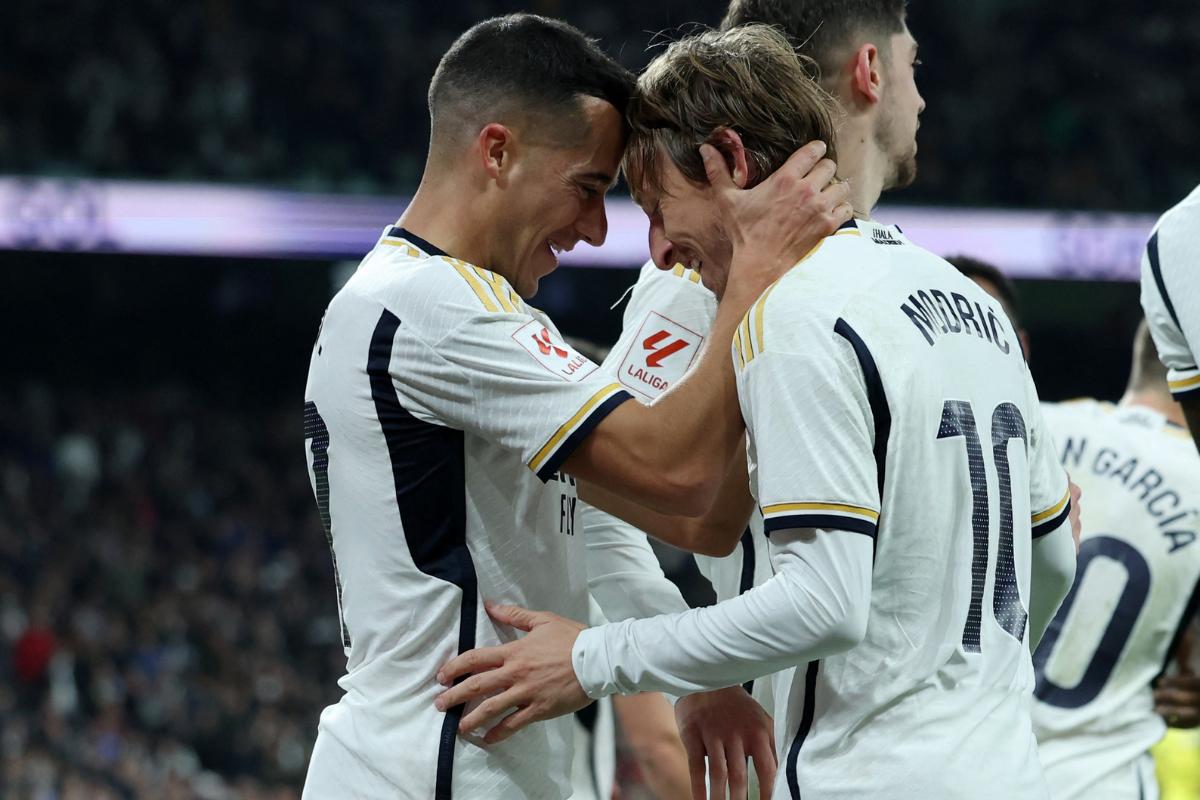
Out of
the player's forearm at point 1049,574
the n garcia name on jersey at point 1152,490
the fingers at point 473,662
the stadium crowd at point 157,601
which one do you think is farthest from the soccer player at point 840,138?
the stadium crowd at point 157,601

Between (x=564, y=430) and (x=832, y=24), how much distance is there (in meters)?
1.06

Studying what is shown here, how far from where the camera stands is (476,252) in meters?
2.79

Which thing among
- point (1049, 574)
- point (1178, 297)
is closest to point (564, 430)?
point (1049, 574)

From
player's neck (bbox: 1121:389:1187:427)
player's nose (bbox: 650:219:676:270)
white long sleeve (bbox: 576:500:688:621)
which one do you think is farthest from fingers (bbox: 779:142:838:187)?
player's neck (bbox: 1121:389:1187:427)

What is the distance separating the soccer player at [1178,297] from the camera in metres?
2.80

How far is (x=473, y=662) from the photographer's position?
2.47m

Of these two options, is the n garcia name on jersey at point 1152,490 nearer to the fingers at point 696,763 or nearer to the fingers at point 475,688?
the fingers at point 696,763

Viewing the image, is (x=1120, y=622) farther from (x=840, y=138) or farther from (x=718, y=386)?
(x=718, y=386)

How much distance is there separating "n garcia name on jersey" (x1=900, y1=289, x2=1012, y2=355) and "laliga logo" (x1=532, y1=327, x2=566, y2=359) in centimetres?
59

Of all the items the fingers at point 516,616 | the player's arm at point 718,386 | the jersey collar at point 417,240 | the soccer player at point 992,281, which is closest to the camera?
the player's arm at point 718,386

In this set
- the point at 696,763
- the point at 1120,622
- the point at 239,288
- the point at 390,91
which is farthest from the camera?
the point at 239,288

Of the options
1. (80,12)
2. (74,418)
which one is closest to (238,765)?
(74,418)

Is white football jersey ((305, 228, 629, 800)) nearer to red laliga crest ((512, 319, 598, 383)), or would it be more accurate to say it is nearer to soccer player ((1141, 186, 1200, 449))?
red laliga crest ((512, 319, 598, 383))

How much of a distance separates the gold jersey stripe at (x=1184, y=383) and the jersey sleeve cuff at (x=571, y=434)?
47.6 inches
